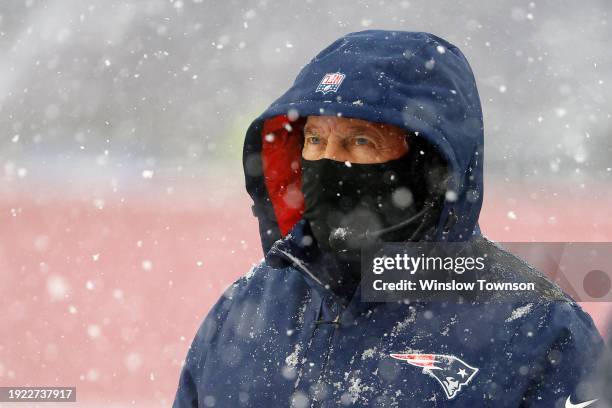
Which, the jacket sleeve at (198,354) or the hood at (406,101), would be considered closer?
the hood at (406,101)

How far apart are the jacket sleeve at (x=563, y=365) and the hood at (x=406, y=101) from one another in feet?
1.05

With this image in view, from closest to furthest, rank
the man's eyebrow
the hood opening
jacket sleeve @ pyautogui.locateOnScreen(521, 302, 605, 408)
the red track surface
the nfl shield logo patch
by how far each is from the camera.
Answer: jacket sleeve @ pyautogui.locateOnScreen(521, 302, 605, 408)
the nfl shield logo patch
the man's eyebrow
the hood opening
the red track surface

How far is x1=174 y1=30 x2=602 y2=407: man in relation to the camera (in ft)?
5.37

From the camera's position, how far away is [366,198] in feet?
6.35

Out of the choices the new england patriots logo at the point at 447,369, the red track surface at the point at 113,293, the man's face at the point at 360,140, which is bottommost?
the red track surface at the point at 113,293

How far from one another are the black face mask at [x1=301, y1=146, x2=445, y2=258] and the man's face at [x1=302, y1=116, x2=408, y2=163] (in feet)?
0.07

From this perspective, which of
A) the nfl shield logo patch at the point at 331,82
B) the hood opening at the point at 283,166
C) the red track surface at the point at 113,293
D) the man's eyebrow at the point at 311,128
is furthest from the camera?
the red track surface at the point at 113,293

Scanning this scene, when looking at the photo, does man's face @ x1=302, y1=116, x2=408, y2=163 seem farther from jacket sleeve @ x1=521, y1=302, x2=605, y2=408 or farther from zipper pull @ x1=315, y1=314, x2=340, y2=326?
jacket sleeve @ x1=521, y1=302, x2=605, y2=408

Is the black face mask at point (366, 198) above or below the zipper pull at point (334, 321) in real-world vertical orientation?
above

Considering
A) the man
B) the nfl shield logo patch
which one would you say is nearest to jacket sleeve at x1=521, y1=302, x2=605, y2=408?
the man

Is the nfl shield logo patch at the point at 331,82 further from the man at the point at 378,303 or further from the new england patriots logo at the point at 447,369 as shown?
the new england patriots logo at the point at 447,369

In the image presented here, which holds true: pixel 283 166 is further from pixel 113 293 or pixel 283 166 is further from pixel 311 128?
pixel 113 293

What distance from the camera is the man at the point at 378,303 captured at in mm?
1636

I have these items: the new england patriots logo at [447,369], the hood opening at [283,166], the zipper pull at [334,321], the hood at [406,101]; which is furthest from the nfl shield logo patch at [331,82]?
the new england patriots logo at [447,369]
